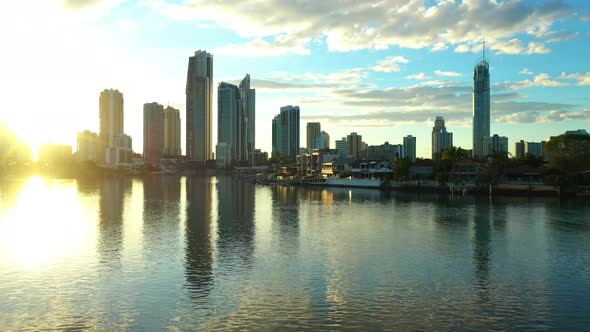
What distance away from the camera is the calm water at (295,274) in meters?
22.0

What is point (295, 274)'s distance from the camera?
29.7 meters

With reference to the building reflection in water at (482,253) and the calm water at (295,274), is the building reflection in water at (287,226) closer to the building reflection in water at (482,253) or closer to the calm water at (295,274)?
the calm water at (295,274)

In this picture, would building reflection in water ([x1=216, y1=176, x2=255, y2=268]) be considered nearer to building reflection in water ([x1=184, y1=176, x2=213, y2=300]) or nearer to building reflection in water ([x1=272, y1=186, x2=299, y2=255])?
building reflection in water ([x1=184, y1=176, x2=213, y2=300])

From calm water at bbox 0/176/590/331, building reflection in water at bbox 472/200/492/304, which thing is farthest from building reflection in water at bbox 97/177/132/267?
building reflection in water at bbox 472/200/492/304

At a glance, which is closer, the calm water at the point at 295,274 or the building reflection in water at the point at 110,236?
the calm water at the point at 295,274

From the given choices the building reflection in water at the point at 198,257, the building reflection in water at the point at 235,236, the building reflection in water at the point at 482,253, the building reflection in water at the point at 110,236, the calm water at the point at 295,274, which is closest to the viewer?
the calm water at the point at 295,274

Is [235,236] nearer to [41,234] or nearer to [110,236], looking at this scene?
[110,236]

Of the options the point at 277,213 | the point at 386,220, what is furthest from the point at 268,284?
the point at 277,213

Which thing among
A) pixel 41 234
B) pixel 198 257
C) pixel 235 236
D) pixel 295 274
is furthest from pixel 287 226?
pixel 41 234

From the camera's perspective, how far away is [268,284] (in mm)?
27484

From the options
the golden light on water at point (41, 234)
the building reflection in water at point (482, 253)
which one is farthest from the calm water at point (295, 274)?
the golden light on water at point (41, 234)

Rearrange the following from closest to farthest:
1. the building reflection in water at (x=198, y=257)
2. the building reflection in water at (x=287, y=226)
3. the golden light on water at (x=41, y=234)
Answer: the building reflection in water at (x=198, y=257) < the golden light on water at (x=41, y=234) < the building reflection in water at (x=287, y=226)

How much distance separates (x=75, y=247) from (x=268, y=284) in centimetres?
2003

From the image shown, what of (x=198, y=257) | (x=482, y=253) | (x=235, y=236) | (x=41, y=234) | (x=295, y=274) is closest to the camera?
(x=295, y=274)
